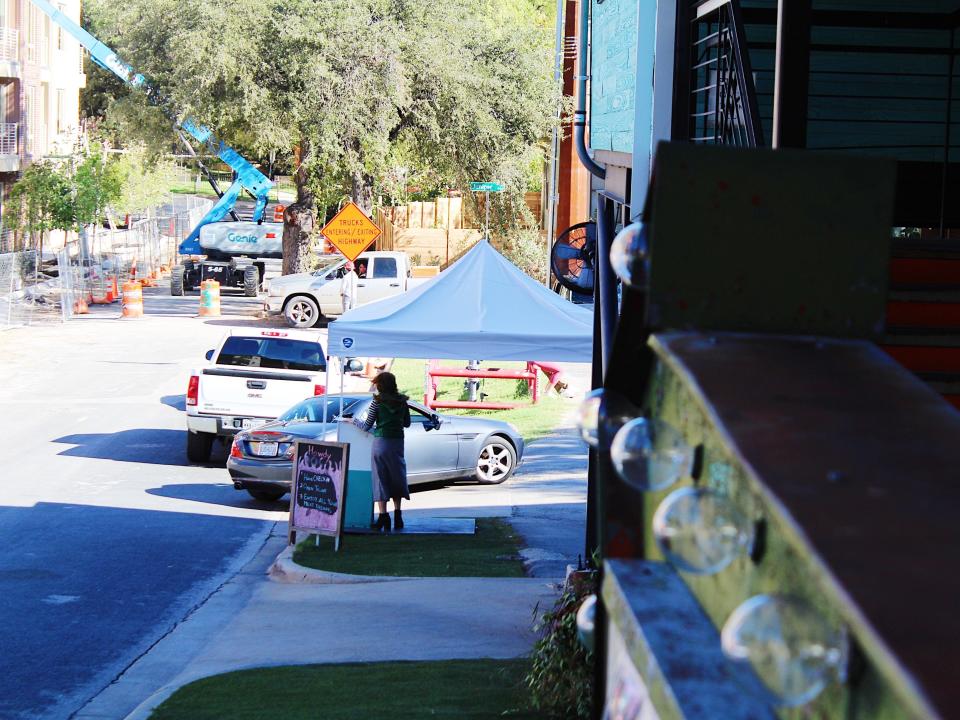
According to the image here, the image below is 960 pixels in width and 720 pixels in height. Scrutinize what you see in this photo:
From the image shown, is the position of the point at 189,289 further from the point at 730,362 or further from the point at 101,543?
the point at 730,362

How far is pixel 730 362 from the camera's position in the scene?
2809 mm

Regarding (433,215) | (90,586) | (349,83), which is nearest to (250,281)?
(349,83)

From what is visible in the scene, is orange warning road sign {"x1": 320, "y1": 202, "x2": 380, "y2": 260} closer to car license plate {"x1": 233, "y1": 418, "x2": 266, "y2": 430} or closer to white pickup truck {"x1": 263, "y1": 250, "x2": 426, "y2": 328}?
car license plate {"x1": 233, "y1": 418, "x2": 266, "y2": 430}

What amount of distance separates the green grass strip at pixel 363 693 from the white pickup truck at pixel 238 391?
796cm

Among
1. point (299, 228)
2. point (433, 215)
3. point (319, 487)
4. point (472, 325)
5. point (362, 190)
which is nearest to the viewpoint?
point (319, 487)

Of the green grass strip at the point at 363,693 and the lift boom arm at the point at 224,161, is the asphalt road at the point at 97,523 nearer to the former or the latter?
the green grass strip at the point at 363,693

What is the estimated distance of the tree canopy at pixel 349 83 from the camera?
31.6 m

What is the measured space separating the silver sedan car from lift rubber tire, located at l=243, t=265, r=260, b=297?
23.6 metres

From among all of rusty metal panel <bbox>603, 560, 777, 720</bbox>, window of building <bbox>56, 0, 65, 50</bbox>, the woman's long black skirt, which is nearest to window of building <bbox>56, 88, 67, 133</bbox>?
window of building <bbox>56, 0, 65, 50</bbox>

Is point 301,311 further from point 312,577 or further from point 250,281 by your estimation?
point 312,577

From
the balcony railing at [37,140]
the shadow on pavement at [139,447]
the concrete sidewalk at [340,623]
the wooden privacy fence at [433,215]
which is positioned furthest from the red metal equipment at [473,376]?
the balcony railing at [37,140]

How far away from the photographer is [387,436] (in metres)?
12.8

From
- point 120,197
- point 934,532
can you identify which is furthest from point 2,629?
point 120,197

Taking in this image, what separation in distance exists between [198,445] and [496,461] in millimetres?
3783
